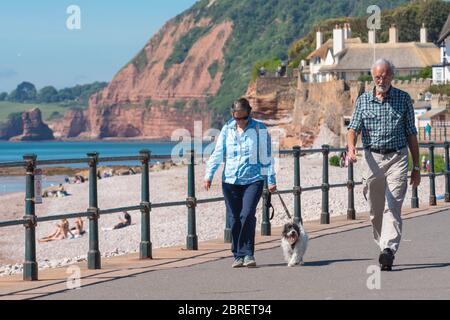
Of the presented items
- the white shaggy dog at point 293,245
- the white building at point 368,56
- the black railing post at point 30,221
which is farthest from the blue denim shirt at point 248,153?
the white building at point 368,56

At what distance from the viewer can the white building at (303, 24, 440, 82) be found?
11031cm

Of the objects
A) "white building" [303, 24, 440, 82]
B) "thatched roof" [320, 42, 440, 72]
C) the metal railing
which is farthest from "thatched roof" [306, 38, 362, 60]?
the metal railing

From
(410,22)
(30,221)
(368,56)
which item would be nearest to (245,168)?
(30,221)

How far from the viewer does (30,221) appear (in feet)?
40.2

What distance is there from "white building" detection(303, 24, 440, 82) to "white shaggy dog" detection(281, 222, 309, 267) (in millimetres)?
95584

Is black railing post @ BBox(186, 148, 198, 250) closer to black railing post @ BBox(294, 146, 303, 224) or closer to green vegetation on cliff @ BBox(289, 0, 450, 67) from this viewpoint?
black railing post @ BBox(294, 146, 303, 224)

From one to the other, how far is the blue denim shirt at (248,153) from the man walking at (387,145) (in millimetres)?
946

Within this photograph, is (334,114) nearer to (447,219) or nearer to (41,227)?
(41,227)

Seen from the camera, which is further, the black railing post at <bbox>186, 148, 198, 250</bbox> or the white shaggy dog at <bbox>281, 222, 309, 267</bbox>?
the black railing post at <bbox>186, 148, 198, 250</bbox>

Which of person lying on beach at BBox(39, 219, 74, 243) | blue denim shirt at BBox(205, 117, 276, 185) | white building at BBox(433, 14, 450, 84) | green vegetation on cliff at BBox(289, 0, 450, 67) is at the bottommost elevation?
person lying on beach at BBox(39, 219, 74, 243)

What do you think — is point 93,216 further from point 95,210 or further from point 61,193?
point 61,193

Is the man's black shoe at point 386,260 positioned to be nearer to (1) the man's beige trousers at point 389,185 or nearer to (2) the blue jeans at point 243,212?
(1) the man's beige trousers at point 389,185

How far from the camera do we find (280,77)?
419 feet

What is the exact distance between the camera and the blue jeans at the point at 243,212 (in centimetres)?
1287
